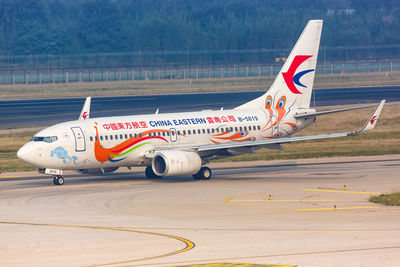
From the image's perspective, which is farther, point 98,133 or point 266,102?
point 266,102

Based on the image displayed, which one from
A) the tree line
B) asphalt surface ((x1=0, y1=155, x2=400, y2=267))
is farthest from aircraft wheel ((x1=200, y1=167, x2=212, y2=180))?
the tree line

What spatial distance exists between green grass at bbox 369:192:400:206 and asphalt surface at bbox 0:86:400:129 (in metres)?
49.1

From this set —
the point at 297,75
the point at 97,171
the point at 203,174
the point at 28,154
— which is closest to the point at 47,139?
the point at 28,154

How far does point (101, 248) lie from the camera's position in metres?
26.0

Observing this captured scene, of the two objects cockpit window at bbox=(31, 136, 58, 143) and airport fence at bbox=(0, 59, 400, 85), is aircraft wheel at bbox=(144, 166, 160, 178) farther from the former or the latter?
airport fence at bbox=(0, 59, 400, 85)

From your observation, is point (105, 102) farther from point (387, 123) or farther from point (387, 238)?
point (387, 238)

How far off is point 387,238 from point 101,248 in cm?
989

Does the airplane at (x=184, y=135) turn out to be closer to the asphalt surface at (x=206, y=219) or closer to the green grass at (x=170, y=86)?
the asphalt surface at (x=206, y=219)

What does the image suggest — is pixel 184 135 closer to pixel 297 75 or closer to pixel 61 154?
pixel 61 154

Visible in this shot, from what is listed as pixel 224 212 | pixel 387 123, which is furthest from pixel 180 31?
pixel 224 212

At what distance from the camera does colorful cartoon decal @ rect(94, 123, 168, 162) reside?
4594 centimetres

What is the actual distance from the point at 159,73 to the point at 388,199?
4376 inches

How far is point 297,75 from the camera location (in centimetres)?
5397

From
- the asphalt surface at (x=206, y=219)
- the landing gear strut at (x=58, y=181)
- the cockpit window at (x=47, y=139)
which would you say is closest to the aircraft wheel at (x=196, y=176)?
the asphalt surface at (x=206, y=219)
